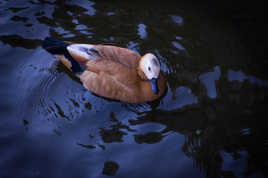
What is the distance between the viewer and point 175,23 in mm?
5152

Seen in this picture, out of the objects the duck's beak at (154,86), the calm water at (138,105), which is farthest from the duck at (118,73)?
the calm water at (138,105)

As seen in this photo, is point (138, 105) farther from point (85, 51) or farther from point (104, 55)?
point (85, 51)

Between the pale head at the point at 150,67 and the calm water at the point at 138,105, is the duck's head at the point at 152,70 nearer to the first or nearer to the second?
the pale head at the point at 150,67

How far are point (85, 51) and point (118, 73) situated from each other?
0.70 metres

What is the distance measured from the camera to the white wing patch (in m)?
4.07

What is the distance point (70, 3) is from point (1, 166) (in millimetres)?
3592

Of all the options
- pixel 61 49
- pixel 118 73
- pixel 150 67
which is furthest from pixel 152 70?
pixel 61 49

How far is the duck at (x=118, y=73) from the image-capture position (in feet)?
12.6

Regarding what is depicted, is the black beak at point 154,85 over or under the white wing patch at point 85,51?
under

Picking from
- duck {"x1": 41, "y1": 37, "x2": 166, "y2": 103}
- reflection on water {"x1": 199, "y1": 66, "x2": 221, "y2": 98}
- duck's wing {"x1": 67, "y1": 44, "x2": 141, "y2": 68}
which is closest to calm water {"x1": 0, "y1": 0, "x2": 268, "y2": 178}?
reflection on water {"x1": 199, "y1": 66, "x2": 221, "y2": 98}

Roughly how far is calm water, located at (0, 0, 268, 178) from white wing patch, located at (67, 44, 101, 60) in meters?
0.44

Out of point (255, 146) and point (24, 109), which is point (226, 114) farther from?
point (24, 109)

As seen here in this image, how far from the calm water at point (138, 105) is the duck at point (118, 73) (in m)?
0.16

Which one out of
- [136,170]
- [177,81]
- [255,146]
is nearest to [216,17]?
[177,81]
